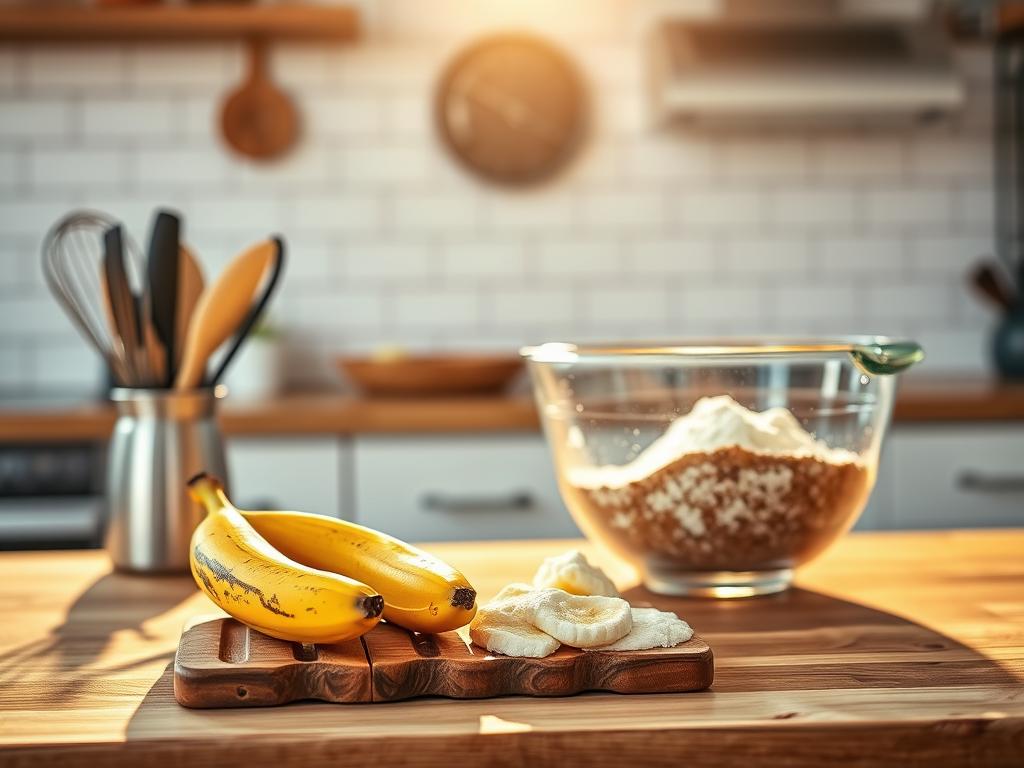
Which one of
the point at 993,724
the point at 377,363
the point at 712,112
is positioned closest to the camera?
the point at 993,724

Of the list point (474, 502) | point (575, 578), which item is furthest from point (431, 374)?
point (575, 578)

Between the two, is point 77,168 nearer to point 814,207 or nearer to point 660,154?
point 660,154

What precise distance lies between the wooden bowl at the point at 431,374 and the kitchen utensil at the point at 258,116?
2.18 ft

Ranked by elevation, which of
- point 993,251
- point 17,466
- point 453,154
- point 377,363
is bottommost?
point 17,466

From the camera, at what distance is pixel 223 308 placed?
1.08m

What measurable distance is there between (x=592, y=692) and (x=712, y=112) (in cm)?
203

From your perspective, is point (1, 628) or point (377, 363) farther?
point (377, 363)

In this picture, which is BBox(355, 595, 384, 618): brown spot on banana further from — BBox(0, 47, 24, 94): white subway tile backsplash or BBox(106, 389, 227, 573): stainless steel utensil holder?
BBox(0, 47, 24, 94): white subway tile backsplash

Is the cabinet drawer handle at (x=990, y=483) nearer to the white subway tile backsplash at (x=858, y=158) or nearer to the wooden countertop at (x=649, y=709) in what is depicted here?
the white subway tile backsplash at (x=858, y=158)

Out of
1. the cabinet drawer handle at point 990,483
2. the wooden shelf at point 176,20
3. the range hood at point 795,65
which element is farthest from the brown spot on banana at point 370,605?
the wooden shelf at point 176,20

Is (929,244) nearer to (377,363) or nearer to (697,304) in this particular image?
(697,304)

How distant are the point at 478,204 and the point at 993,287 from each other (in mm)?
1201

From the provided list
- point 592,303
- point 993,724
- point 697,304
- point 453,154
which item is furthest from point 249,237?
point 993,724

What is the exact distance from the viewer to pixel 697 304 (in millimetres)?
2928
